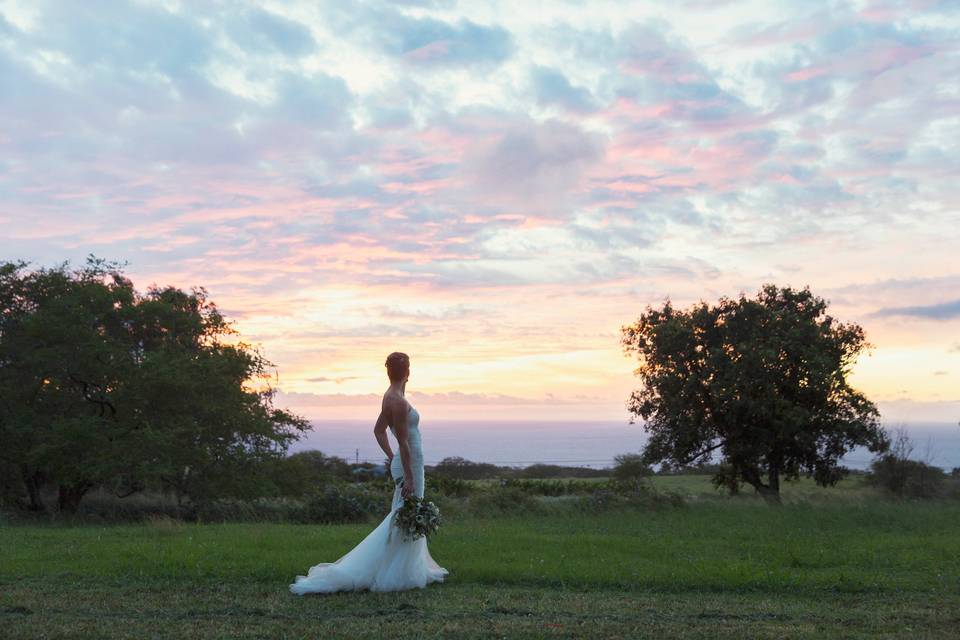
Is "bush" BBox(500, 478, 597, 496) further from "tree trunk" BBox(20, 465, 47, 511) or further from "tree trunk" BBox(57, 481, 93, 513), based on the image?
"tree trunk" BBox(20, 465, 47, 511)

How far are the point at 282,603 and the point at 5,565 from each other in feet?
15.6

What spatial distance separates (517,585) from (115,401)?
1815 centimetres

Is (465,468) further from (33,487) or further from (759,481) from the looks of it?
(33,487)

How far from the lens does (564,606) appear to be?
866cm

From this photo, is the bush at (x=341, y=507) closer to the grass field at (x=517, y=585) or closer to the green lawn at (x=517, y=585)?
the grass field at (x=517, y=585)

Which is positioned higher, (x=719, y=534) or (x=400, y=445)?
(x=400, y=445)

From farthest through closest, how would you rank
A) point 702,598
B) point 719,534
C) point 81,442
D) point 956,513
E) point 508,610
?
point 81,442 < point 956,513 < point 719,534 < point 702,598 < point 508,610

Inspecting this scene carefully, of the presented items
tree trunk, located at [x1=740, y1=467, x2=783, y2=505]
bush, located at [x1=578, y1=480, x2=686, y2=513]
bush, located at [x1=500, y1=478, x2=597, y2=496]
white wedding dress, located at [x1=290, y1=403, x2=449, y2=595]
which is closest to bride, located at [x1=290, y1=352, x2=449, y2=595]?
white wedding dress, located at [x1=290, y1=403, x2=449, y2=595]

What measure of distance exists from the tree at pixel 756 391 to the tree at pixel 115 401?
12400mm

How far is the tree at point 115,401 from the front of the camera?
23219 millimetres

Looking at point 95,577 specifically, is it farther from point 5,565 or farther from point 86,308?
point 86,308

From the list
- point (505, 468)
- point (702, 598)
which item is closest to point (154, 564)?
point (702, 598)

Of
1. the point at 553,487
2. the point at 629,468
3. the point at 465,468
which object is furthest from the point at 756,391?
the point at 465,468

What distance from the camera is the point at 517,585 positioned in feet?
33.6
